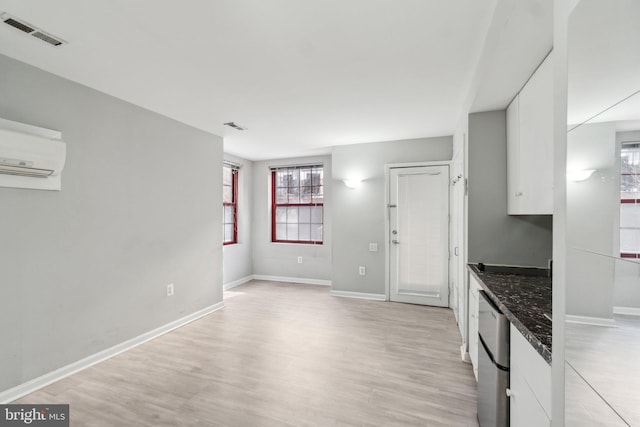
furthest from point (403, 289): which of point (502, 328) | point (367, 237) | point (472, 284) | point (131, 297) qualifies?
point (131, 297)

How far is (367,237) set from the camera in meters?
4.74

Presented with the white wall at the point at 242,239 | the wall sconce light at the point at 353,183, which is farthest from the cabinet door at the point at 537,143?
the white wall at the point at 242,239

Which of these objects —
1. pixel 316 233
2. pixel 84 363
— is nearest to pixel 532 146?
pixel 84 363

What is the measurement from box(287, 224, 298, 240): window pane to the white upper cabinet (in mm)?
4071

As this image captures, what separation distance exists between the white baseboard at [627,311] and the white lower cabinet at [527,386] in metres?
0.40

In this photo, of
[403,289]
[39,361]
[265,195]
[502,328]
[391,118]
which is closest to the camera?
[502,328]

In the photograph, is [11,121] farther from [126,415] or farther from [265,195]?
[265,195]

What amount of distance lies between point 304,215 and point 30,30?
174 inches

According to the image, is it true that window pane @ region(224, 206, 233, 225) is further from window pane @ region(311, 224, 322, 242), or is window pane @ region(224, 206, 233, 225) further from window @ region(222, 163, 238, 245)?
→ window pane @ region(311, 224, 322, 242)

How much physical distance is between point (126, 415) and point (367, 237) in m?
3.61

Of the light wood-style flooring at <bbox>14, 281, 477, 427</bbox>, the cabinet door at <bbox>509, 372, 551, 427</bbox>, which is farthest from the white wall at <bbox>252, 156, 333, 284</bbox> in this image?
the cabinet door at <bbox>509, 372, 551, 427</bbox>

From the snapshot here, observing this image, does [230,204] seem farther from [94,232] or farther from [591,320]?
[591,320]

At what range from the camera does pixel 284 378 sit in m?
2.41

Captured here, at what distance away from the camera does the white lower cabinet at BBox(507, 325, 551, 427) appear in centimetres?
99
